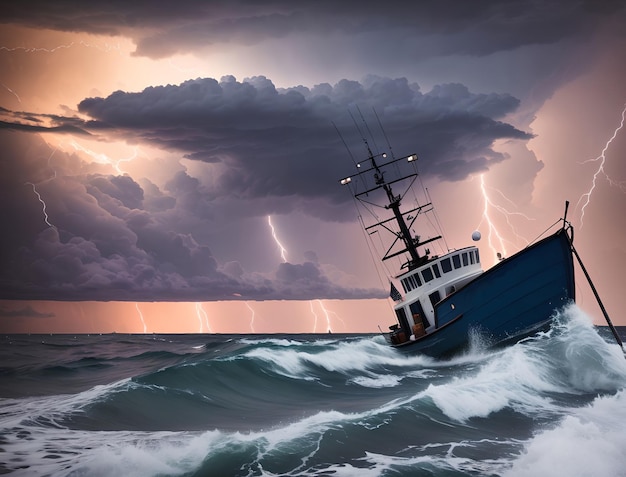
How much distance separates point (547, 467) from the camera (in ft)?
29.5

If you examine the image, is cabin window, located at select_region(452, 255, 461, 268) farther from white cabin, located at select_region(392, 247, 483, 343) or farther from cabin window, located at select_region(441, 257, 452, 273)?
cabin window, located at select_region(441, 257, 452, 273)

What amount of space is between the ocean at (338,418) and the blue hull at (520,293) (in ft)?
2.69

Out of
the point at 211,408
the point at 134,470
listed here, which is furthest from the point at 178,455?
the point at 211,408

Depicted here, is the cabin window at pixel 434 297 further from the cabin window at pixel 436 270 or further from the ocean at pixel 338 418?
the ocean at pixel 338 418

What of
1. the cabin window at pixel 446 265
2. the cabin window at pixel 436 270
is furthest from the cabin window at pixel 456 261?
the cabin window at pixel 436 270

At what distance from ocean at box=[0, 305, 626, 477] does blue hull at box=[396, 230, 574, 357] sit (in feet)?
2.69

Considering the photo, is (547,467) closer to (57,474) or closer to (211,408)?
(57,474)

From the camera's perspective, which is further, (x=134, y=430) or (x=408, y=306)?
(x=408, y=306)

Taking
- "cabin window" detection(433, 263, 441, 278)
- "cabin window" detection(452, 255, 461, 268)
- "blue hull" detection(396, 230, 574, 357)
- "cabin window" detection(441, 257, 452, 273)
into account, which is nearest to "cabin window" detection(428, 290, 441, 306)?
"cabin window" detection(433, 263, 441, 278)

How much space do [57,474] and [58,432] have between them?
12.4 ft

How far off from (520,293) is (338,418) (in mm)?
13697

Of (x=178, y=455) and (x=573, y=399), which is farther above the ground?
(x=178, y=455)

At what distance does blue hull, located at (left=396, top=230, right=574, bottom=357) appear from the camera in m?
23.2

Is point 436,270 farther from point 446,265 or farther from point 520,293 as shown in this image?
point 520,293
